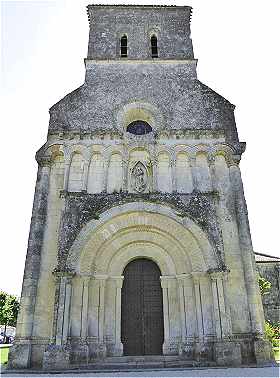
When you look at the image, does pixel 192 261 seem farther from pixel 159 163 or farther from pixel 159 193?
pixel 159 163

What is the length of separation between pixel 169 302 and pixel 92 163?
18.8 feet

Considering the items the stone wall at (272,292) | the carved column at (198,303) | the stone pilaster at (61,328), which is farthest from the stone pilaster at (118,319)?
the stone wall at (272,292)

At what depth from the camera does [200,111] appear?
14.5 metres

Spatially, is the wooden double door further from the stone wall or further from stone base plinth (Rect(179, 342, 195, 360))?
the stone wall

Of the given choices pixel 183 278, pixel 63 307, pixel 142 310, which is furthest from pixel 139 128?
pixel 63 307

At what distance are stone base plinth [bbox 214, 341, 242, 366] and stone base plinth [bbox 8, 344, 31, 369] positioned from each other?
550cm

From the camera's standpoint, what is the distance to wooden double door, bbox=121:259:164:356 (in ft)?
37.1

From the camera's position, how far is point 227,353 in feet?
32.9

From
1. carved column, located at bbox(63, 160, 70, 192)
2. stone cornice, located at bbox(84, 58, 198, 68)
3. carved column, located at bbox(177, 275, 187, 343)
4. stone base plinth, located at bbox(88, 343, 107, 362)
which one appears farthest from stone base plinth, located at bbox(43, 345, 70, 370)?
stone cornice, located at bbox(84, 58, 198, 68)

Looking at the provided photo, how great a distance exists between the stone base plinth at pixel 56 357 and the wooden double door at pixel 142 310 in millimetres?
2098

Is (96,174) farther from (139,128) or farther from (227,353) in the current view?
(227,353)

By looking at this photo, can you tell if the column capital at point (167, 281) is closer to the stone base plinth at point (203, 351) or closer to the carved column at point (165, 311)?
the carved column at point (165, 311)

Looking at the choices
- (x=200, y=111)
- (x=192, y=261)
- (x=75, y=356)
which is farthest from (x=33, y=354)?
(x=200, y=111)

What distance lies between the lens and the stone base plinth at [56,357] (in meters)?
9.70
